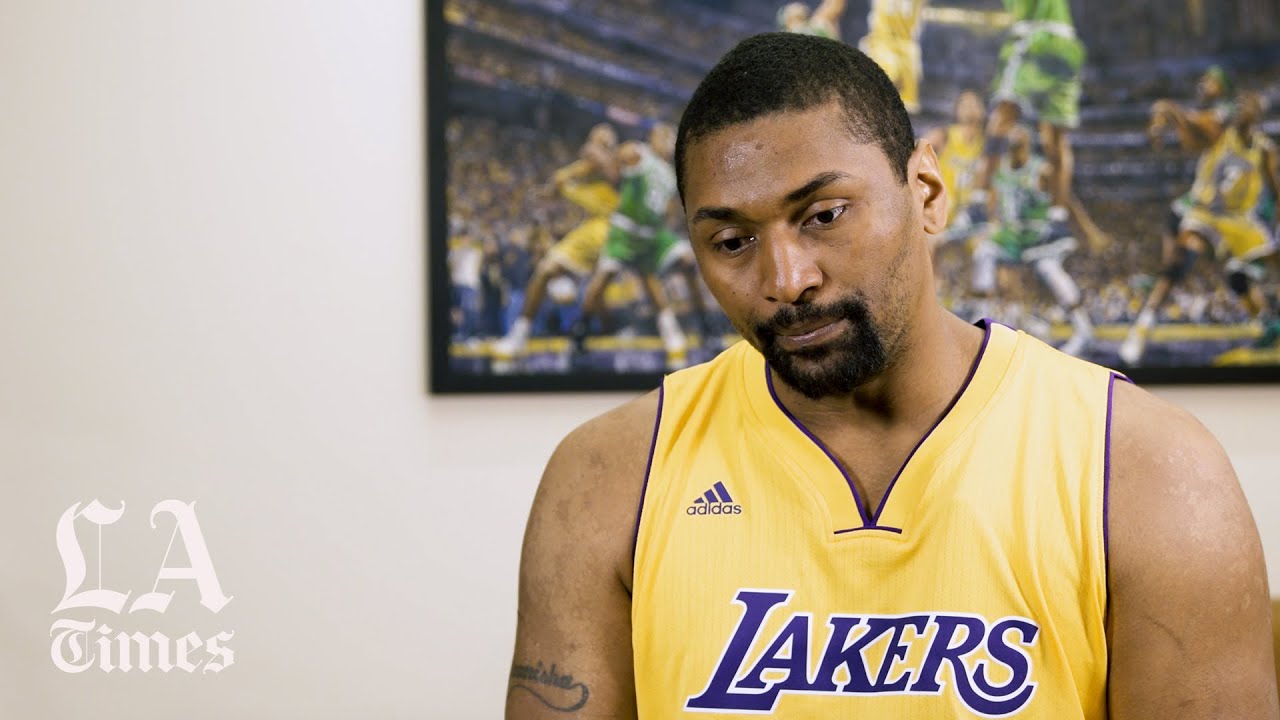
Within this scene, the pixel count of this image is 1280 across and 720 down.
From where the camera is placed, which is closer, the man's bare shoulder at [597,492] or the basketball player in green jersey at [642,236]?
the man's bare shoulder at [597,492]

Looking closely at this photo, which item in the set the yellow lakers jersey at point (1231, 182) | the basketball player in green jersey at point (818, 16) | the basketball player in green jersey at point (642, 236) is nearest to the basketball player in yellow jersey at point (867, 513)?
the basketball player in green jersey at point (642, 236)

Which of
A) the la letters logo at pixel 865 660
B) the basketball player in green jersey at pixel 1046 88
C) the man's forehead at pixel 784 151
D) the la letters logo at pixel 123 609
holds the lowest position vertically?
the la letters logo at pixel 123 609

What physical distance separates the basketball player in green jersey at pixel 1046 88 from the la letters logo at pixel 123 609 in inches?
66.3

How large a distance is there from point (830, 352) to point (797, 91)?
0.25m

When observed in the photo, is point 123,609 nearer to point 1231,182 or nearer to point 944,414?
point 944,414

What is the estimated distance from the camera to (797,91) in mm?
1078

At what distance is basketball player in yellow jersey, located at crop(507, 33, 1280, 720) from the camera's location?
1.04 meters

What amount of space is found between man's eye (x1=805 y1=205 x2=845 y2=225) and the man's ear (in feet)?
0.43

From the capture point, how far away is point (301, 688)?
224 cm

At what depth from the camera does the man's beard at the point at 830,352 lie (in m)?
1.06

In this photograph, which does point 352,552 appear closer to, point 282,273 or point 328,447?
point 328,447

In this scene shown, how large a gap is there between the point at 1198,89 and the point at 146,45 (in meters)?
2.02

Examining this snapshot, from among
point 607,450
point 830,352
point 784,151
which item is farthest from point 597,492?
point 784,151

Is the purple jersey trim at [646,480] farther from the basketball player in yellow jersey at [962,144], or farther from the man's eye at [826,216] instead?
the basketball player in yellow jersey at [962,144]
